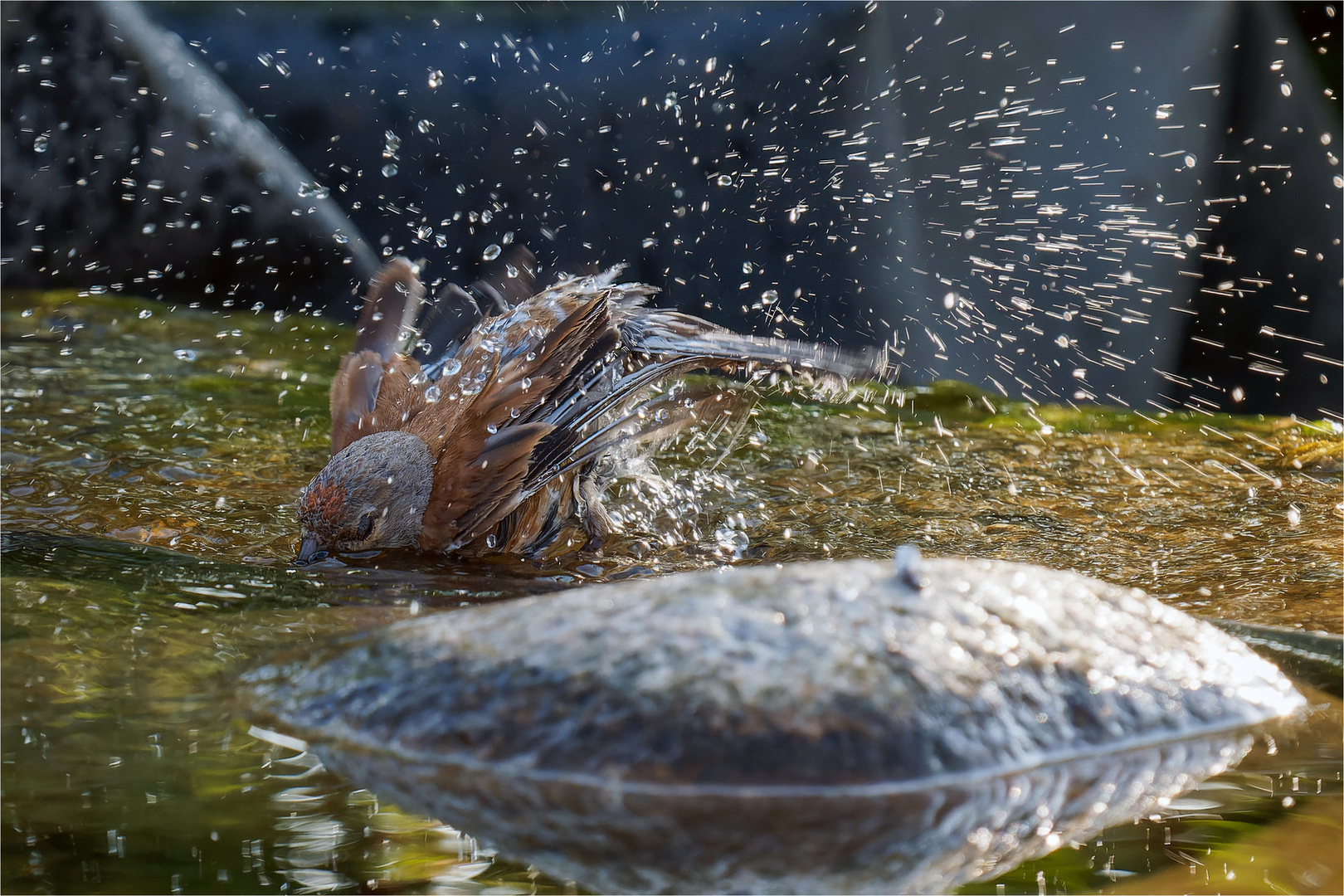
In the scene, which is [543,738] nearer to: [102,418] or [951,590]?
Result: [951,590]

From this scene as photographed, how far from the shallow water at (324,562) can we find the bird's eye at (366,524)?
14cm

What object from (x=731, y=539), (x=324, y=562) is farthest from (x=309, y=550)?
(x=731, y=539)

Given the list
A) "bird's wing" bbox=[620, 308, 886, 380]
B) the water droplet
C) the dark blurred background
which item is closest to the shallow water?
the water droplet

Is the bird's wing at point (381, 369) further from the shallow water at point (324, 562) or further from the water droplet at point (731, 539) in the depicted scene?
the water droplet at point (731, 539)

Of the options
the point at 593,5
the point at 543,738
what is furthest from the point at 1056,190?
the point at 543,738

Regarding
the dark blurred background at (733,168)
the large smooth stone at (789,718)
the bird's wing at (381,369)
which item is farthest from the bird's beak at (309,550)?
the dark blurred background at (733,168)

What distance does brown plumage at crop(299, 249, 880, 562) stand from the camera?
3.51 metres

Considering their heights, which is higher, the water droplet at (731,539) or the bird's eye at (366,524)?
the bird's eye at (366,524)

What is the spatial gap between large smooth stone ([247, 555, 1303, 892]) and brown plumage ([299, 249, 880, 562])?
1209 millimetres

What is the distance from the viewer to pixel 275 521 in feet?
12.0

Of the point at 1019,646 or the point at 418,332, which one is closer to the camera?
the point at 1019,646

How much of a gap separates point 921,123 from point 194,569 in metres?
5.67

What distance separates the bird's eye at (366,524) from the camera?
11.4ft

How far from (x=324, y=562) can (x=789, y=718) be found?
6.16 feet
